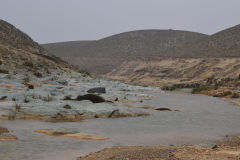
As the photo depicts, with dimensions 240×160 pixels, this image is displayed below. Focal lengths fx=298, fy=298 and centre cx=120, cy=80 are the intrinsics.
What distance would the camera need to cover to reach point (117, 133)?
13.7 metres

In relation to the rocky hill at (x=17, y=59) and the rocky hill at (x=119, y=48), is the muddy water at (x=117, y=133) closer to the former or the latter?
the rocky hill at (x=17, y=59)

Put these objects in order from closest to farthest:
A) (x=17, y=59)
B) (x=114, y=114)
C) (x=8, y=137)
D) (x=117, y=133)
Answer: (x=8, y=137) → (x=117, y=133) → (x=114, y=114) → (x=17, y=59)

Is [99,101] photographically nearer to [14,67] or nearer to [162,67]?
[14,67]

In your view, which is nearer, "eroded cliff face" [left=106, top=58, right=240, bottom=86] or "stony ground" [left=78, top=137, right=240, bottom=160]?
"stony ground" [left=78, top=137, right=240, bottom=160]

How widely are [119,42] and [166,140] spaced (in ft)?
446

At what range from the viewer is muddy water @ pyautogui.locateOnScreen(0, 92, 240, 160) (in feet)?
31.6

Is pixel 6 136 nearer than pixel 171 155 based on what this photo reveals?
No

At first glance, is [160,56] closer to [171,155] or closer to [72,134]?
[72,134]

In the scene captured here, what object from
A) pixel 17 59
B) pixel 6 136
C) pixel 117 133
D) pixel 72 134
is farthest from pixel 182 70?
pixel 6 136

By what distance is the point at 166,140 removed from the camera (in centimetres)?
1245

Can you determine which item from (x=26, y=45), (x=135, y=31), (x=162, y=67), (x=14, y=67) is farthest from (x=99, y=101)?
(x=135, y=31)

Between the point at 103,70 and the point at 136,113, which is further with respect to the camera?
the point at 103,70

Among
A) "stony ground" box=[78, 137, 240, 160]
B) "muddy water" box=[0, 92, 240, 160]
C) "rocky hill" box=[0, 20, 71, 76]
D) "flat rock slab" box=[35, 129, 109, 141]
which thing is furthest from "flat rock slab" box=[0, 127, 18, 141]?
"rocky hill" box=[0, 20, 71, 76]

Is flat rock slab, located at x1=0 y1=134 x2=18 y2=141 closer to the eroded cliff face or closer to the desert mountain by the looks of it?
the eroded cliff face
